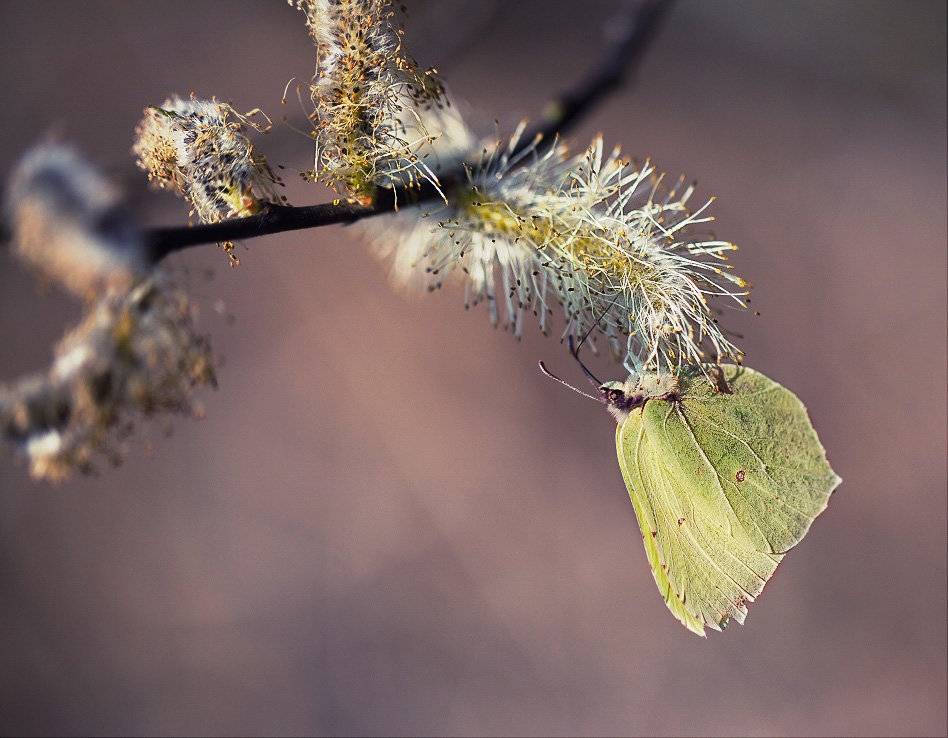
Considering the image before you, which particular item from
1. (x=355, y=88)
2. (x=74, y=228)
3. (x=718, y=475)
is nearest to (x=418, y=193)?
(x=355, y=88)

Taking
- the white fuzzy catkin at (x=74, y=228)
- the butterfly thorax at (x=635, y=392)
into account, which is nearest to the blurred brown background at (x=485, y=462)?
the butterfly thorax at (x=635, y=392)

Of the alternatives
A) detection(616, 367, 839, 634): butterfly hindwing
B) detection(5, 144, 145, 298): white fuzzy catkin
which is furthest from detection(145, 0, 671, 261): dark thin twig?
detection(616, 367, 839, 634): butterfly hindwing

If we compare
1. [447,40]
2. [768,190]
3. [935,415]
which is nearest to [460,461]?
[447,40]

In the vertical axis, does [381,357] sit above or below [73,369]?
above

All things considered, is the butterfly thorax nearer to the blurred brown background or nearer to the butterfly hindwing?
the butterfly hindwing

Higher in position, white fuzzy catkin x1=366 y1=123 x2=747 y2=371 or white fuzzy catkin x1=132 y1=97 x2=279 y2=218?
white fuzzy catkin x1=132 y1=97 x2=279 y2=218

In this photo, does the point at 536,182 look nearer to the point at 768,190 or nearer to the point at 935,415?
the point at 768,190

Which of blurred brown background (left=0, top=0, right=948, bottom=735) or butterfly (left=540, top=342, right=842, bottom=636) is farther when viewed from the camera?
blurred brown background (left=0, top=0, right=948, bottom=735)
